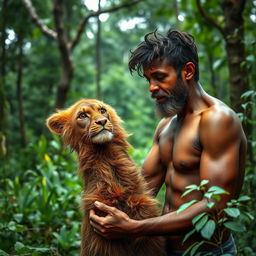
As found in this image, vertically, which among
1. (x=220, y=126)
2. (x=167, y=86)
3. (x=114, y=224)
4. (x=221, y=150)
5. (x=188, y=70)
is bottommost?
(x=114, y=224)

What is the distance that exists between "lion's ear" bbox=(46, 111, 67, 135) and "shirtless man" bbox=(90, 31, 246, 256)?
40.1 inches

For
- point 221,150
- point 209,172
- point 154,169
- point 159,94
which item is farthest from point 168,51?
point 154,169

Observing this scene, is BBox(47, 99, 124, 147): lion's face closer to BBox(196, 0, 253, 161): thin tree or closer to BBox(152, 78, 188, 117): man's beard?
BBox(152, 78, 188, 117): man's beard

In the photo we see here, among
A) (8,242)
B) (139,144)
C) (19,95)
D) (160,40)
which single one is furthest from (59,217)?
(139,144)

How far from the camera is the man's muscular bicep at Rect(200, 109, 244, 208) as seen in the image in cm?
278

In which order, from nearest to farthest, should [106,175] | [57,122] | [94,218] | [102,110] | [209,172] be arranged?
1. [209,172]
2. [94,218]
3. [106,175]
4. [102,110]
5. [57,122]

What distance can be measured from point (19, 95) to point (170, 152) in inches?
389

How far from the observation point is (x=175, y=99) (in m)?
3.12

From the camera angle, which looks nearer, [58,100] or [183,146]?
[183,146]

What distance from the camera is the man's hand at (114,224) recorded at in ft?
9.61

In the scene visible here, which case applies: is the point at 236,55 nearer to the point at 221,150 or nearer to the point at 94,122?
the point at 94,122

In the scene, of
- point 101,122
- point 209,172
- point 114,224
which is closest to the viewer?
point 209,172

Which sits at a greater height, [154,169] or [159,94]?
[159,94]

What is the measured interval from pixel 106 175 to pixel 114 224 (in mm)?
534
